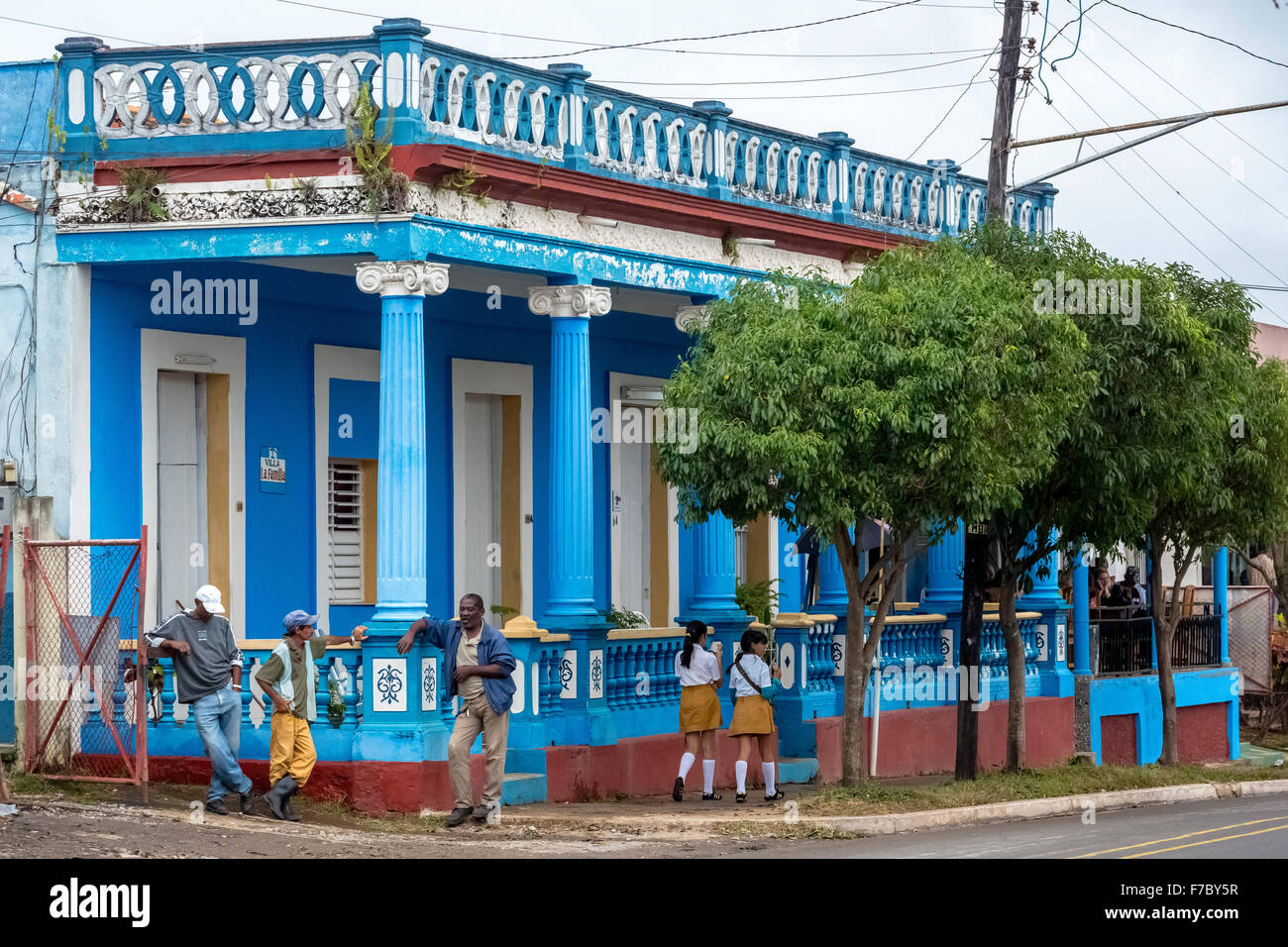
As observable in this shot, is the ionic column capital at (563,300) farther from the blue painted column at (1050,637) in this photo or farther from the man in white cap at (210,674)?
the blue painted column at (1050,637)

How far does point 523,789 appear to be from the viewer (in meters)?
15.8

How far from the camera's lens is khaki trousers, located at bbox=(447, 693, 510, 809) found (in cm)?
1423

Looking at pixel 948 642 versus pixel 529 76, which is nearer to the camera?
pixel 529 76

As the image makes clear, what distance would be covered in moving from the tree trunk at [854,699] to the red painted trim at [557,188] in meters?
3.81

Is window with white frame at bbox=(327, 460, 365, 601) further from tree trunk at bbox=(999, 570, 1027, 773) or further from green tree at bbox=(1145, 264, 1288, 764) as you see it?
green tree at bbox=(1145, 264, 1288, 764)

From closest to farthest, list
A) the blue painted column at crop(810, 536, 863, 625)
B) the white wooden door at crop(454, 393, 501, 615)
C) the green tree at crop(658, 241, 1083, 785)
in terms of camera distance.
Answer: the green tree at crop(658, 241, 1083, 785) → the white wooden door at crop(454, 393, 501, 615) → the blue painted column at crop(810, 536, 863, 625)

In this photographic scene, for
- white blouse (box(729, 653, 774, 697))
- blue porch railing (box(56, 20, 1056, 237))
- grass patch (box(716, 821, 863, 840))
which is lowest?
grass patch (box(716, 821, 863, 840))

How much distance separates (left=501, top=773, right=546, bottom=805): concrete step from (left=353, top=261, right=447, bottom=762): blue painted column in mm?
998

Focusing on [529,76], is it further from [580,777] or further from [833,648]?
[833,648]

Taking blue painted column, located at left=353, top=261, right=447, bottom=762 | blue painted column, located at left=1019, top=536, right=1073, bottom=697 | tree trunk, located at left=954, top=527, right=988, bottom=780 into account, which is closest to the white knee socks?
blue painted column, located at left=353, top=261, right=447, bottom=762

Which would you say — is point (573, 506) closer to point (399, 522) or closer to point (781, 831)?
point (399, 522)
